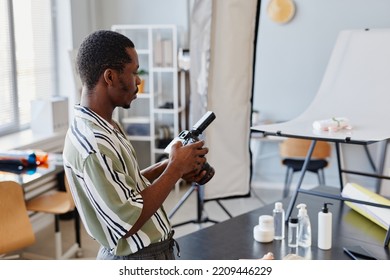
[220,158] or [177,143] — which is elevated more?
[177,143]

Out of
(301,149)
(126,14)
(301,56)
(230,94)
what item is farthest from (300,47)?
(230,94)

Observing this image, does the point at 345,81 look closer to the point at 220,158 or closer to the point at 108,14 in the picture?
the point at 220,158

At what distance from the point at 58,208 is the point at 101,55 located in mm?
1903

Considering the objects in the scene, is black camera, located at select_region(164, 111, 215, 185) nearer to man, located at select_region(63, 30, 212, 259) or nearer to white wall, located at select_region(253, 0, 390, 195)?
man, located at select_region(63, 30, 212, 259)

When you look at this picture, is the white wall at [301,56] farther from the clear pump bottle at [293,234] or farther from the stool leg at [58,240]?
the clear pump bottle at [293,234]

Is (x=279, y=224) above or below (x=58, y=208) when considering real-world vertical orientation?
above

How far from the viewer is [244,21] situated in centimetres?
221

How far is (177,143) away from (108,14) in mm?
2820

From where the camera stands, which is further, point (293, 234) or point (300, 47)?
point (300, 47)

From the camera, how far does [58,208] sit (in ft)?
9.56

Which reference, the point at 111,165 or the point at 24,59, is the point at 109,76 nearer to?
the point at 111,165

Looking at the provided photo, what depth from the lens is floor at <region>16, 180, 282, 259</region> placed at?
3.15m

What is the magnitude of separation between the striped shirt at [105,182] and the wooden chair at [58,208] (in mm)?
1734
